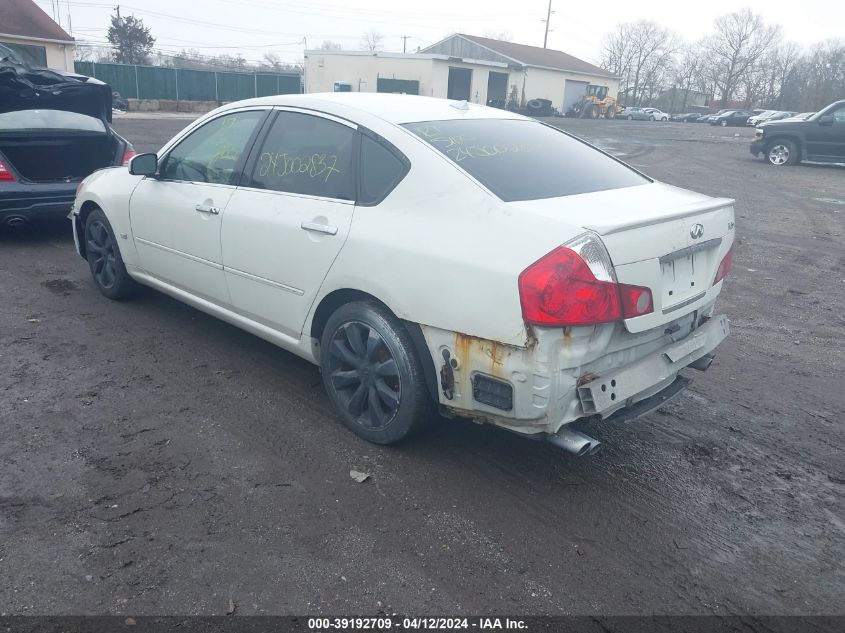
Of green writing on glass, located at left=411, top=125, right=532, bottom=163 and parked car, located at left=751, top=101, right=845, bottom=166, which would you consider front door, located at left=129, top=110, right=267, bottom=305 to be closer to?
green writing on glass, located at left=411, top=125, right=532, bottom=163

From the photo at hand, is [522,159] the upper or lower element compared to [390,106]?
lower

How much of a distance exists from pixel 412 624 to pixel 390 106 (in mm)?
2706

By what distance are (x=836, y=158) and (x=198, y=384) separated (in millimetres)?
18552

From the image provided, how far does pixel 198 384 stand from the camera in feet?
14.1

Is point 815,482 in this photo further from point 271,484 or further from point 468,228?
point 271,484

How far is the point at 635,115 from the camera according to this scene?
56.9m

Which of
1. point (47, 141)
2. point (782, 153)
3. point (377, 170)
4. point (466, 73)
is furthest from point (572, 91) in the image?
point (377, 170)

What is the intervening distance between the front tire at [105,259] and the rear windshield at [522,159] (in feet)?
9.81

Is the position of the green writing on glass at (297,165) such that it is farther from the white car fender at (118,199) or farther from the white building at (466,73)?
the white building at (466,73)

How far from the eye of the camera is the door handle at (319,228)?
358 cm

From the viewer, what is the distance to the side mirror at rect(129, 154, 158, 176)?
15.6 feet

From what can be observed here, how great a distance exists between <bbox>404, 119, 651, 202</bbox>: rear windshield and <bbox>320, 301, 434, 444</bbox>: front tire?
0.85m

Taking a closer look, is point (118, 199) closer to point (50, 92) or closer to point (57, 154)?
point (57, 154)

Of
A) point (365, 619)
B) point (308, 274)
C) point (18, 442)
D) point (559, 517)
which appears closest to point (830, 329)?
point (559, 517)
